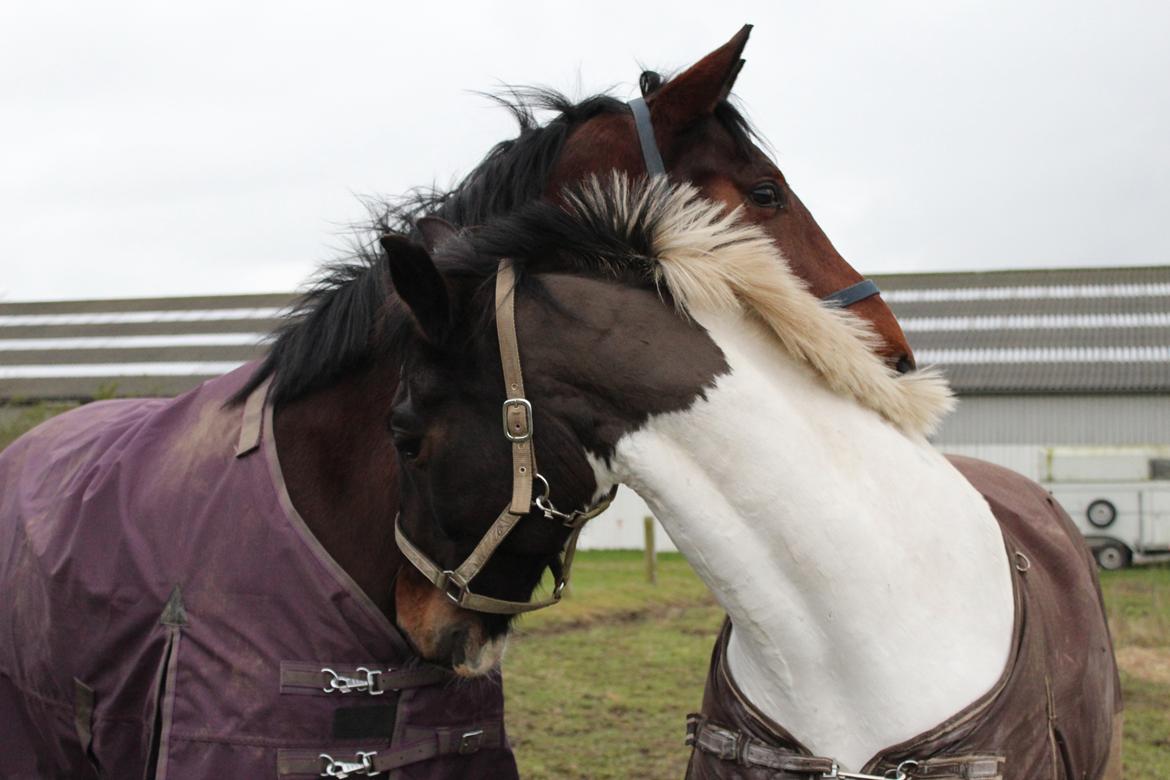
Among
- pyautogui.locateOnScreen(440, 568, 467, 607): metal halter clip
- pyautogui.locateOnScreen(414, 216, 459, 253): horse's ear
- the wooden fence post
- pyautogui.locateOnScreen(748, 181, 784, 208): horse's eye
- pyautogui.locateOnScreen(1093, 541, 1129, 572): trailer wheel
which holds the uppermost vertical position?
pyautogui.locateOnScreen(748, 181, 784, 208): horse's eye

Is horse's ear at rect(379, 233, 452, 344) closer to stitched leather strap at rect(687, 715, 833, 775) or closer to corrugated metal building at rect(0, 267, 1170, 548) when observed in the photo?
stitched leather strap at rect(687, 715, 833, 775)

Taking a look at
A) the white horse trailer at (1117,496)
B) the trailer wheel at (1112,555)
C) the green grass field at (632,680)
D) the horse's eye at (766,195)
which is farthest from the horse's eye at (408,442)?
the trailer wheel at (1112,555)

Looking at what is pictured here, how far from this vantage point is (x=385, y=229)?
3.02 meters

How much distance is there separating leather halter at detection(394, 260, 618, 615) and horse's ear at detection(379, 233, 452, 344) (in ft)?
0.39

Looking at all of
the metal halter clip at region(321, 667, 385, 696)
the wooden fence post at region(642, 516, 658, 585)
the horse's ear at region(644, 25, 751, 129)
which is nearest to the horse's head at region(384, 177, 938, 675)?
the metal halter clip at region(321, 667, 385, 696)

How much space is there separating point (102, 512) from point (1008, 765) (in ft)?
7.72

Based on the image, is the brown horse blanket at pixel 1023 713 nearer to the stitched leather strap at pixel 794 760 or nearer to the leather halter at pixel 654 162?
the stitched leather strap at pixel 794 760

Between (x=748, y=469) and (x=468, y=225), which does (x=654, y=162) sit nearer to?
(x=468, y=225)

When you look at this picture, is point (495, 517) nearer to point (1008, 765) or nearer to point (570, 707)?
point (1008, 765)

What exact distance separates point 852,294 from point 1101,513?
680 inches

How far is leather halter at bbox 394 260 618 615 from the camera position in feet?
7.14

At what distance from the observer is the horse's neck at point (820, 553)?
213cm

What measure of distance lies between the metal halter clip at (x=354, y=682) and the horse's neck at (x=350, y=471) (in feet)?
0.52

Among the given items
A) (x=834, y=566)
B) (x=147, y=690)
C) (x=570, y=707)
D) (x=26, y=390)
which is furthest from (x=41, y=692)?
(x=26, y=390)
